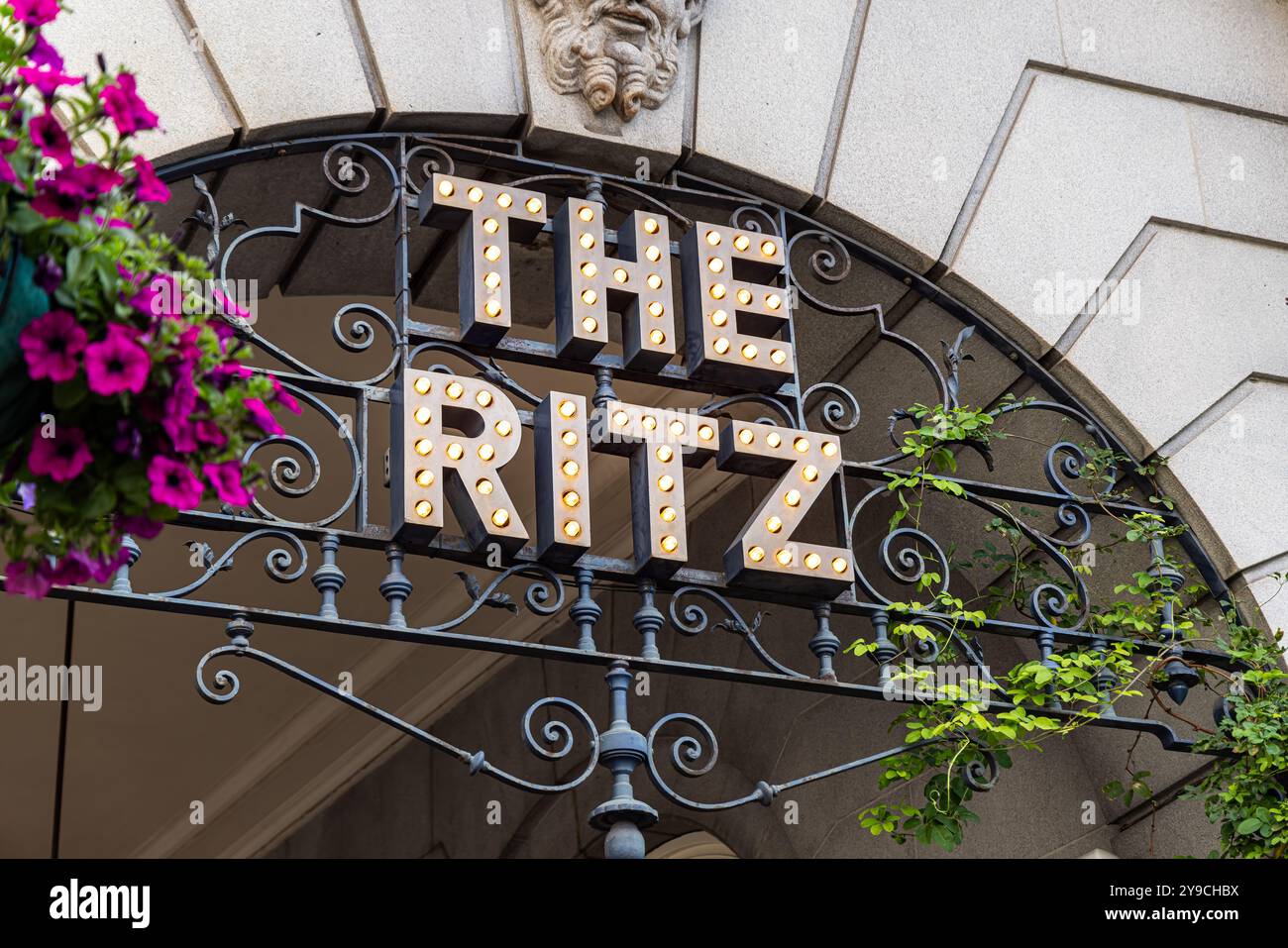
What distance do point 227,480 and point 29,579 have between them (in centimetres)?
35

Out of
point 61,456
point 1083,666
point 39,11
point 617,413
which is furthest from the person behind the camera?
point 1083,666

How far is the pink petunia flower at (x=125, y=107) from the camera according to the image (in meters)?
2.78

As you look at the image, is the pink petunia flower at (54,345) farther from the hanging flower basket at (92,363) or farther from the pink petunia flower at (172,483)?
the pink petunia flower at (172,483)

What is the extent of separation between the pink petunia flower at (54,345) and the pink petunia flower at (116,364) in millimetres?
20

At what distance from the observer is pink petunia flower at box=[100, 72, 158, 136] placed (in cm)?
278

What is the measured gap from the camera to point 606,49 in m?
6.14

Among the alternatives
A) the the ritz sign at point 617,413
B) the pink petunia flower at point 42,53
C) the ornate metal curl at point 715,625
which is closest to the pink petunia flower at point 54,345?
the pink petunia flower at point 42,53

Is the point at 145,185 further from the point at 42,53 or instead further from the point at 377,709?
the point at 377,709

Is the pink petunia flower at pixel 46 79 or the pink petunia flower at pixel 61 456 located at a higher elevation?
the pink petunia flower at pixel 46 79

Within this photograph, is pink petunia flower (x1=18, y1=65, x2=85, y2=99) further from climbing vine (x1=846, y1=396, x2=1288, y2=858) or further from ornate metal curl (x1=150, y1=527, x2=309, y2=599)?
climbing vine (x1=846, y1=396, x2=1288, y2=858)

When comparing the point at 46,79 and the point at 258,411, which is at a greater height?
the point at 46,79

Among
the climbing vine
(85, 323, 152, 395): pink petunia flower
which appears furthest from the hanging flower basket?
the climbing vine

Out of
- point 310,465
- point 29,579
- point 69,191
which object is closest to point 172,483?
point 29,579

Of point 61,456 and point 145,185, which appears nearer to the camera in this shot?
point 61,456
